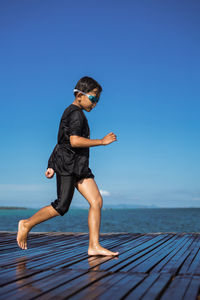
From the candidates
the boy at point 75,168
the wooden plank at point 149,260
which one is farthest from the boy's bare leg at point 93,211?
the wooden plank at point 149,260

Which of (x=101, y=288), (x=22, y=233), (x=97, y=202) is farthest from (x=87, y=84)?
(x=101, y=288)

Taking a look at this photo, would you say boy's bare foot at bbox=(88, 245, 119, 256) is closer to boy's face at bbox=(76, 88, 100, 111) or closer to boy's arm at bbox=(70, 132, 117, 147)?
boy's arm at bbox=(70, 132, 117, 147)

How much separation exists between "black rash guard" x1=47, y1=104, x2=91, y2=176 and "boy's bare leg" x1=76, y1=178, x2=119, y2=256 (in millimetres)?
172

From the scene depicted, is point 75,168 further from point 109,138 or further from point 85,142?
point 109,138

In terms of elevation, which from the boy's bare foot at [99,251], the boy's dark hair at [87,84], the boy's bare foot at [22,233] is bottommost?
the boy's bare foot at [99,251]

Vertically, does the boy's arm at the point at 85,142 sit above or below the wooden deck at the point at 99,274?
above

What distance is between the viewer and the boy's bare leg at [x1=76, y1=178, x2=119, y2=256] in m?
4.37

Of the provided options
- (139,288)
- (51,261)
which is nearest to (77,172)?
(51,261)

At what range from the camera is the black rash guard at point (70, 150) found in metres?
4.46

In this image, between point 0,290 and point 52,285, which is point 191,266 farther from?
point 0,290

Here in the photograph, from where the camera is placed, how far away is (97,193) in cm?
457

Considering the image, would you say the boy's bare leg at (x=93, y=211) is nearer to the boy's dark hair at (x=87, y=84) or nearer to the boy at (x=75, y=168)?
the boy at (x=75, y=168)

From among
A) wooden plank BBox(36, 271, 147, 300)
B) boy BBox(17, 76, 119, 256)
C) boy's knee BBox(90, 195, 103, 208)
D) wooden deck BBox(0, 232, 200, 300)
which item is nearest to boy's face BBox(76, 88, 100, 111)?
boy BBox(17, 76, 119, 256)

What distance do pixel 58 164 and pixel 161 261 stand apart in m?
1.67
